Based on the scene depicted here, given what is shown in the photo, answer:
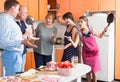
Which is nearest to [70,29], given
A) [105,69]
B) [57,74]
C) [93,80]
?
[93,80]

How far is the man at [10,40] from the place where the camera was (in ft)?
8.72

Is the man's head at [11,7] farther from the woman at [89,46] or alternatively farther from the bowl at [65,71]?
the woman at [89,46]

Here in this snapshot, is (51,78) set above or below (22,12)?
below

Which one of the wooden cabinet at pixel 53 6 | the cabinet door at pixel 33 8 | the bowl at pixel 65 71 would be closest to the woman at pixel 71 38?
the bowl at pixel 65 71

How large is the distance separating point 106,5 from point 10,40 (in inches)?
112

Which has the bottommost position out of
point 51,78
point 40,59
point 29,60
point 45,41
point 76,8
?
point 29,60

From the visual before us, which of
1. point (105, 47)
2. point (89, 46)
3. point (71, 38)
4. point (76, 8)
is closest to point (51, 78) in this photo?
point (71, 38)

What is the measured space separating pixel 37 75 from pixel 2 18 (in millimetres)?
816

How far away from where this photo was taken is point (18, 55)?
282 cm

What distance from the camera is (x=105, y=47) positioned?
4770 mm

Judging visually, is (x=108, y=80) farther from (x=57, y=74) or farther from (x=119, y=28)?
(x=57, y=74)

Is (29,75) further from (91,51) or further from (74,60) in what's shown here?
(91,51)

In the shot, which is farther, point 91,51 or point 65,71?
point 91,51

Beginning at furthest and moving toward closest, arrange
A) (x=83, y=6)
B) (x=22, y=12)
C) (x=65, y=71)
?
(x=83, y=6)
(x=22, y=12)
(x=65, y=71)
